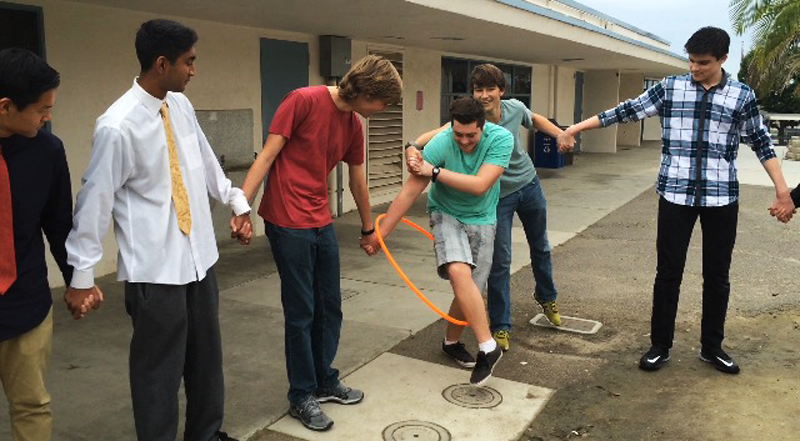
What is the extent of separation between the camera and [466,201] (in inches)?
155

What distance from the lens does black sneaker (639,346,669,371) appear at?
423 centimetres

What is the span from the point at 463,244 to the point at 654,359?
143cm

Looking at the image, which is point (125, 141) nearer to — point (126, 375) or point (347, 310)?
point (126, 375)

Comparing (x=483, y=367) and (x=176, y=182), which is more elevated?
(x=176, y=182)

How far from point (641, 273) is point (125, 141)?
213 inches

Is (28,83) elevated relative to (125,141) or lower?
elevated

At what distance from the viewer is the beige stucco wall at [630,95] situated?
23484mm

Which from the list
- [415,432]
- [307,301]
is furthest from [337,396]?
[307,301]

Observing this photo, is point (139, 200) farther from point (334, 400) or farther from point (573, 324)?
point (573, 324)

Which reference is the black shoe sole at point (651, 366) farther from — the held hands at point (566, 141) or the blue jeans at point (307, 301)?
the blue jeans at point (307, 301)

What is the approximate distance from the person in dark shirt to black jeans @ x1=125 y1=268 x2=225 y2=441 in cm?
24

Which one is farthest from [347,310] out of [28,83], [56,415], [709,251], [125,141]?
[28,83]

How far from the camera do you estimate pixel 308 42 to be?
8.83m

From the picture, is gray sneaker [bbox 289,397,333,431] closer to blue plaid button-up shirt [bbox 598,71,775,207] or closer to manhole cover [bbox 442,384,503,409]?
manhole cover [bbox 442,384,503,409]
